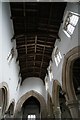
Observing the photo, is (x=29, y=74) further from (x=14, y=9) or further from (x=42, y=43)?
(x=14, y=9)

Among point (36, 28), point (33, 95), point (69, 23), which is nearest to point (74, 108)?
point (69, 23)

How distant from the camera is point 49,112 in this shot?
21484 millimetres

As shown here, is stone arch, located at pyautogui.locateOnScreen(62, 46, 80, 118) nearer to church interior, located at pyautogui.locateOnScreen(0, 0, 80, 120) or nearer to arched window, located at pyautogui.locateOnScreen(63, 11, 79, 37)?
church interior, located at pyautogui.locateOnScreen(0, 0, 80, 120)

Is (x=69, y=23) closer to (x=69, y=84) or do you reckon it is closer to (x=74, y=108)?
(x=69, y=84)

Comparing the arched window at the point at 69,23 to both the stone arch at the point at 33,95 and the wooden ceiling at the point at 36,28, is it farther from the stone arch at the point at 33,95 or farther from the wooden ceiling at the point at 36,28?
the stone arch at the point at 33,95

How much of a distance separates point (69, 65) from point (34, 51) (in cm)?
507

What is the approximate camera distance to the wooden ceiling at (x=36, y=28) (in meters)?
10.7

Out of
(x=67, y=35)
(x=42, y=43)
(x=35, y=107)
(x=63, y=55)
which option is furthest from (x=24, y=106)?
(x=67, y=35)

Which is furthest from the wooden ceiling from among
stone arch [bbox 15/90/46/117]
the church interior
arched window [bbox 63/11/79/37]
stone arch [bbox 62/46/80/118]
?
stone arch [bbox 15/90/46/117]

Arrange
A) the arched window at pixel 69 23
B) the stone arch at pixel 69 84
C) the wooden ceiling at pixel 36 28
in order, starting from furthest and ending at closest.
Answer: the stone arch at pixel 69 84 → the wooden ceiling at pixel 36 28 → the arched window at pixel 69 23

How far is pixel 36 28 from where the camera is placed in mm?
12797

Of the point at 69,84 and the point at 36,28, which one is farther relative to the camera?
the point at 69,84

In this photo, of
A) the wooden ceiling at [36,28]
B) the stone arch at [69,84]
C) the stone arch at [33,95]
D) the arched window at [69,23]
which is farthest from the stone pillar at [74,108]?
the stone arch at [33,95]

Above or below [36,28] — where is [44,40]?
above
